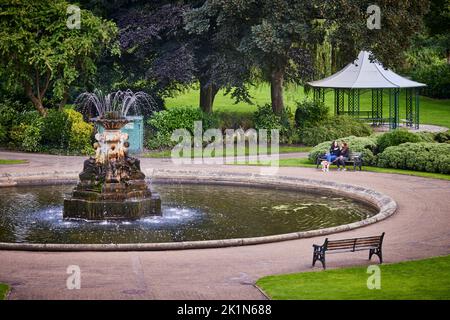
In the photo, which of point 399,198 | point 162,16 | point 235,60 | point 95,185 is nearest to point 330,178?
point 399,198

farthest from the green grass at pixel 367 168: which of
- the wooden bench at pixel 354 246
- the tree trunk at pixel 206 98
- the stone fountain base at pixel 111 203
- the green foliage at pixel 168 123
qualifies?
the wooden bench at pixel 354 246

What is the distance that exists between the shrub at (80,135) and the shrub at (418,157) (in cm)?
1282

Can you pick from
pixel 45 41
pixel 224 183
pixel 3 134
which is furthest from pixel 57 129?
pixel 224 183

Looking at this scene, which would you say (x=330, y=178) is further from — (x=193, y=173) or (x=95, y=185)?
(x=95, y=185)

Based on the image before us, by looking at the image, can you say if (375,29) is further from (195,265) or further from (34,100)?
(195,265)

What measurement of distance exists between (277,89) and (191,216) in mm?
21665

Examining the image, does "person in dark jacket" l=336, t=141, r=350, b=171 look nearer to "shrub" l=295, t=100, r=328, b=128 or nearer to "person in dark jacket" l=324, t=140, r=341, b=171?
"person in dark jacket" l=324, t=140, r=341, b=171

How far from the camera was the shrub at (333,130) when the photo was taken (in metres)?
46.0

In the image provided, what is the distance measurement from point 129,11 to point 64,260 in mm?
28710

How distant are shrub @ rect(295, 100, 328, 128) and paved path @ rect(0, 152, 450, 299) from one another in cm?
1991

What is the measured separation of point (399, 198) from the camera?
3053cm

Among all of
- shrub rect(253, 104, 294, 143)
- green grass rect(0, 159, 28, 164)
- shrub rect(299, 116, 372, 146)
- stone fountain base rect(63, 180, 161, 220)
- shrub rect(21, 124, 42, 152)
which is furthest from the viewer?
shrub rect(253, 104, 294, 143)

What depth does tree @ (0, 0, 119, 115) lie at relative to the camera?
144 ft

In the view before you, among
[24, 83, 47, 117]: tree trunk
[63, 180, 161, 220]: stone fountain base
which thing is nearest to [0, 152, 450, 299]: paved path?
[63, 180, 161, 220]: stone fountain base
